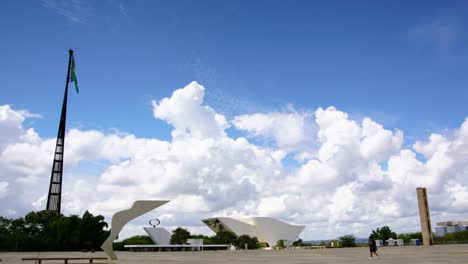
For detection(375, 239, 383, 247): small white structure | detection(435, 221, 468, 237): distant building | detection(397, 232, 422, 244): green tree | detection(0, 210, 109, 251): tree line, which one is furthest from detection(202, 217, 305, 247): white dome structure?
Result: detection(435, 221, 468, 237): distant building

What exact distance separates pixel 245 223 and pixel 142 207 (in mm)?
55592

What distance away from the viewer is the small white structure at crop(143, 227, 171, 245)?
62312 millimetres

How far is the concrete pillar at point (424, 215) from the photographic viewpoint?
47362 millimetres

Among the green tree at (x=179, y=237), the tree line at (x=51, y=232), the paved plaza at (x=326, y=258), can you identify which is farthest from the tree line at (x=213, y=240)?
the paved plaza at (x=326, y=258)

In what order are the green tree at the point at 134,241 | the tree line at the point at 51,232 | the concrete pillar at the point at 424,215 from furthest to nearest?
1. the green tree at the point at 134,241
2. the tree line at the point at 51,232
3. the concrete pillar at the point at 424,215

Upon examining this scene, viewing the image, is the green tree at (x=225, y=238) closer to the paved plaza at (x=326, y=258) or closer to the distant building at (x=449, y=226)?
the paved plaza at (x=326, y=258)

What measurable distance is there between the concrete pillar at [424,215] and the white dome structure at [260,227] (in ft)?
96.9

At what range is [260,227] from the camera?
Answer: 75.4m

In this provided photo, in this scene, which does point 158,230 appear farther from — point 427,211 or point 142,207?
point 142,207

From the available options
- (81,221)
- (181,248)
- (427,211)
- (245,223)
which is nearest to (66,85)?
(81,221)

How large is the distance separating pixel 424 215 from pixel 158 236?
36425 millimetres

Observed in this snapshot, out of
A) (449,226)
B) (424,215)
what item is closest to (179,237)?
(424,215)

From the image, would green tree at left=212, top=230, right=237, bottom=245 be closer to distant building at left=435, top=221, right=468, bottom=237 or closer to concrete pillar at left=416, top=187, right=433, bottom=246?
concrete pillar at left=416, top=187, right=433, bottom=246

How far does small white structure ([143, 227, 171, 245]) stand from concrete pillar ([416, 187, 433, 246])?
3470 cm
